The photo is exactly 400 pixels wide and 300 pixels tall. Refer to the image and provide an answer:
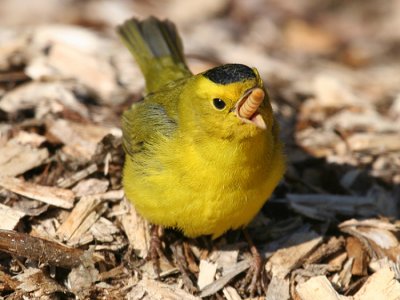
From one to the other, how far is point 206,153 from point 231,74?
50 cm

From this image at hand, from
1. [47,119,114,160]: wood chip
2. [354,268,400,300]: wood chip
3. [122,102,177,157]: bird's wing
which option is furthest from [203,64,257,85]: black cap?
[354,268,400,300]: wood chip

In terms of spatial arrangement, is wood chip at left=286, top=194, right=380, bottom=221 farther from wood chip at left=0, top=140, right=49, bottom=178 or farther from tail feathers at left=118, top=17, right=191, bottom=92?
wood chip at left=0, top=140, right=49, bottom=178

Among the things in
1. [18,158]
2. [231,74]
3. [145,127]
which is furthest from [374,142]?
[18,158]

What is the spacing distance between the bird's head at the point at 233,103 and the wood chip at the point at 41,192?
1230mm

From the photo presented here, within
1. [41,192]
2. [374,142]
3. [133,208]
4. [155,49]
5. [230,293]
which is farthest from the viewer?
[374,142]

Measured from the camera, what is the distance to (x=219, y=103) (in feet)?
12.1

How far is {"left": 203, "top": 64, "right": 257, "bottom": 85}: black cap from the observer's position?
11.8 feet

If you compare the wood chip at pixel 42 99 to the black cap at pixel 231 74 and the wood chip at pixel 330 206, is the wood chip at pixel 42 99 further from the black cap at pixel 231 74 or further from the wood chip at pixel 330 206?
the black cap at pixel 231 74

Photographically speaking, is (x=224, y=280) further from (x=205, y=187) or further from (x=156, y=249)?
(x=205, y=187)

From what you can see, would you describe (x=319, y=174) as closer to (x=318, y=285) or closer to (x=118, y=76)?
(x=318, y=285)

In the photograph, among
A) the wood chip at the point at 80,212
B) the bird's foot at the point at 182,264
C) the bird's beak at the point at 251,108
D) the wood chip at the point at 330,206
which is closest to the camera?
the bird's beak at the point at 251,108

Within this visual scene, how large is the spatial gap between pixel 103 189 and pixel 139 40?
1.53 meters

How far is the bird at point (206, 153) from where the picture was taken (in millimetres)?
3652

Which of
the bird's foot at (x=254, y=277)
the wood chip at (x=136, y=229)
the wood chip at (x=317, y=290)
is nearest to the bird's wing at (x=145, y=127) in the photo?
the wood chip at (x=136, y=229)
